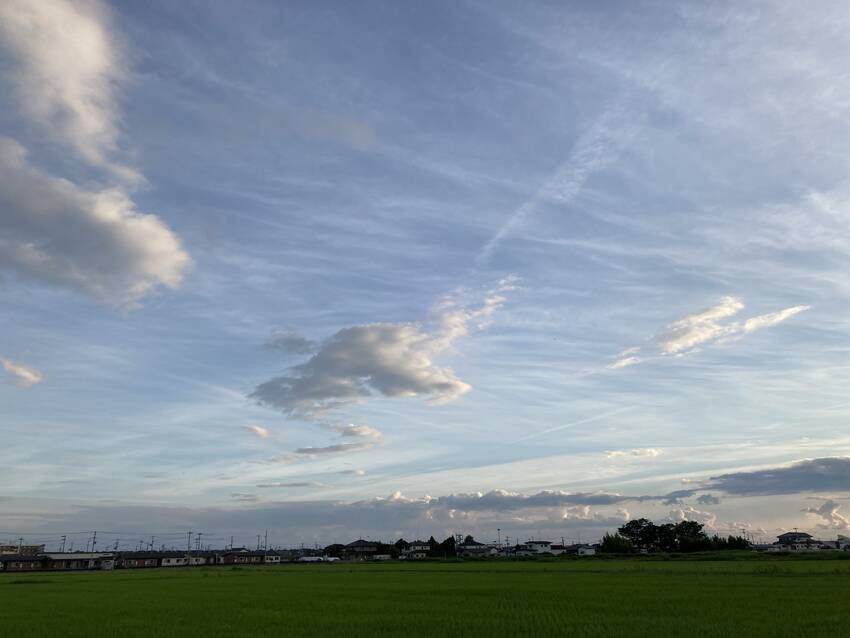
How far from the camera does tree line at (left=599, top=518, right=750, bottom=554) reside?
508ft

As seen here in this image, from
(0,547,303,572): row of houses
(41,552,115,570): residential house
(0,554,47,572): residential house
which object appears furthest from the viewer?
(41,552,115,570): residential house

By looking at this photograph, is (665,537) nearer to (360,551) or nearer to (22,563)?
(360,551)

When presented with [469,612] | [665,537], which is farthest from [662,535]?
[469,612]

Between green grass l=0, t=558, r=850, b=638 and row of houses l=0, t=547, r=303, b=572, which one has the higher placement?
green grass l=0, t=558, r=850, b=638

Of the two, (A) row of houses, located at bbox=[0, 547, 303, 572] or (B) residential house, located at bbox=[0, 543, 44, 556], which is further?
(B) residential house, located at bbox=[0, 543, 44, 556]

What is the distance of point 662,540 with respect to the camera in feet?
587

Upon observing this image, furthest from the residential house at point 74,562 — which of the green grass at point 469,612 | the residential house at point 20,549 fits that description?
the green grass at point 469,612

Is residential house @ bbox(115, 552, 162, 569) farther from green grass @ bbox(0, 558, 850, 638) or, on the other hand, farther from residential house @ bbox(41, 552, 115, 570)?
green grass @ bbox(0, 558, 850, 638)

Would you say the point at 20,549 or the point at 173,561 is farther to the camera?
the point at 20,549

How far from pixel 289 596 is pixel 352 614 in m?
13.7

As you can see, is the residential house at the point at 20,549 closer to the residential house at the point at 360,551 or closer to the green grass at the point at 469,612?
the residential house at the point at 360,551

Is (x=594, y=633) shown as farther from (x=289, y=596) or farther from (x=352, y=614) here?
(x=289, y=596)

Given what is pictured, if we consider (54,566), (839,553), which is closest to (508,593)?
(839,553)

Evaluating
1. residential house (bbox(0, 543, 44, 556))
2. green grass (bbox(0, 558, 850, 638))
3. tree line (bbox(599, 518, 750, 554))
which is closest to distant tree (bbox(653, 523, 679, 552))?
tree line (bbox(599, 518, 750, 554))
